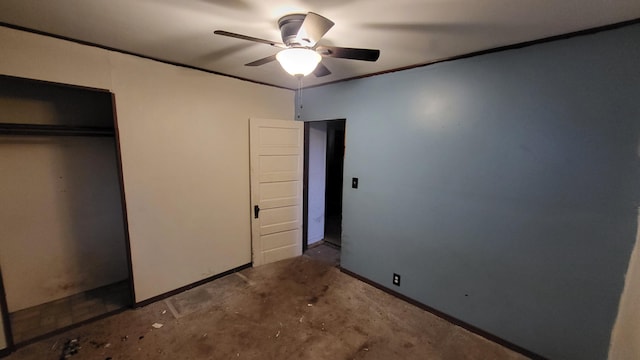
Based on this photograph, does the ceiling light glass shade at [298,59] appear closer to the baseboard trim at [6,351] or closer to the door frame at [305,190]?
the door frame at [305,190]

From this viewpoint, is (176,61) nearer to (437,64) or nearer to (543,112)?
(437,64)

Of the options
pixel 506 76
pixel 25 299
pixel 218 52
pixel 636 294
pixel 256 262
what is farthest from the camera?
pixel 256 262

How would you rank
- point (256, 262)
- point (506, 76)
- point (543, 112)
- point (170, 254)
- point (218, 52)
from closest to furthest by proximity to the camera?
point (543, 112) → point (506, 76) → point (218, 52) → point (170, 254) → point (256, 262)

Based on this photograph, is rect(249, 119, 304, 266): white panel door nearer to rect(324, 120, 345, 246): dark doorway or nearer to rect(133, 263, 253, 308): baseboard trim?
rect(133, 263, 253, 308): baseboard trim

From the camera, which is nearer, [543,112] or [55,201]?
[543,112]

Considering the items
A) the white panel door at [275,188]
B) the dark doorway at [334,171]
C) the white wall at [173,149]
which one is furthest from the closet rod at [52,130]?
the dark doorway at [334,171]

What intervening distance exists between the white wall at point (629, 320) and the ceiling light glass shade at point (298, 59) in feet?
7.53

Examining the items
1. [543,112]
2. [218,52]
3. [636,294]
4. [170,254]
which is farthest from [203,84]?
[636,294]

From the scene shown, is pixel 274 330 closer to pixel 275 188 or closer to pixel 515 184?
pixel 275 188

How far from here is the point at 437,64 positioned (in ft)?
7.65

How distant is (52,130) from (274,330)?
2.74m

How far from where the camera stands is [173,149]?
8.58 feet

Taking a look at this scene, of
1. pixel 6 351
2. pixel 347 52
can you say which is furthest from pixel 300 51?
pixel 6 351

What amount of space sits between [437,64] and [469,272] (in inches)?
75.1
